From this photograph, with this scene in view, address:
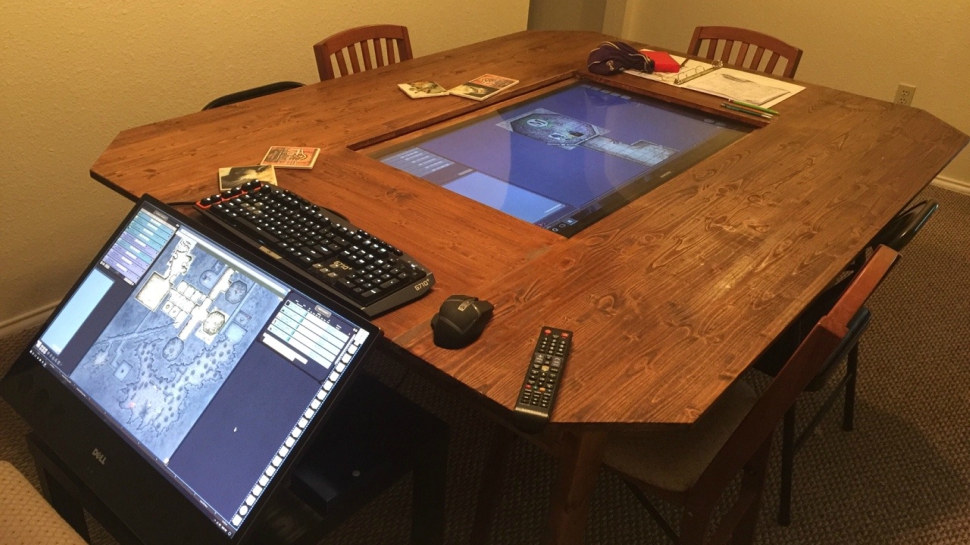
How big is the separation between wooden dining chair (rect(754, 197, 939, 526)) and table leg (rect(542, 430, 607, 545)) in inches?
14.1

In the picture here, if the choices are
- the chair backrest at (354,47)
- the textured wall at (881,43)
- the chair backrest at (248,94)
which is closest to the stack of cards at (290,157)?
the chair backrest at (248,94)

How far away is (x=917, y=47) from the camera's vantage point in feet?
10.2

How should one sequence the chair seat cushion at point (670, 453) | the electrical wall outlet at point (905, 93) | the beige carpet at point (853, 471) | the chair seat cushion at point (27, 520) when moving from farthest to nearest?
the electrical wall outlet at point (905, 93), the beige carpet at point (853, 471), the chair seat cushion at point (670, 453), the chair seat cushion at point (27, 520)

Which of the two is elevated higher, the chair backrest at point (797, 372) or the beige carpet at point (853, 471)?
the chair backrest at point (797, 372)

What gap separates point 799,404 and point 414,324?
146 cm

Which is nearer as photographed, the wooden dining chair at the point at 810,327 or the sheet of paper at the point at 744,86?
the wooden dining chair at the point at 810,327

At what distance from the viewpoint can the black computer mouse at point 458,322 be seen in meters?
1.00

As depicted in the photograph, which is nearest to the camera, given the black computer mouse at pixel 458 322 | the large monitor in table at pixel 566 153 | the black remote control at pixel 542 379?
the black remote control at pixel 542 379

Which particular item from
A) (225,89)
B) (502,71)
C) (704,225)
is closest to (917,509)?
(704,225)

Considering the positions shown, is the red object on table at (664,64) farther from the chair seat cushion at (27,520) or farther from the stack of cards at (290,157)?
the chair seat cushion at (27,520)

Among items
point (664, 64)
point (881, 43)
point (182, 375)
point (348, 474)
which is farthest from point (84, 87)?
point (881, 43)

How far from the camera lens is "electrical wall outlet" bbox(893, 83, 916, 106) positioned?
10.4 feet

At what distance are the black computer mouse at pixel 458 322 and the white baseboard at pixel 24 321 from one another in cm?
172

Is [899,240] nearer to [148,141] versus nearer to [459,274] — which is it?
[459,274]
